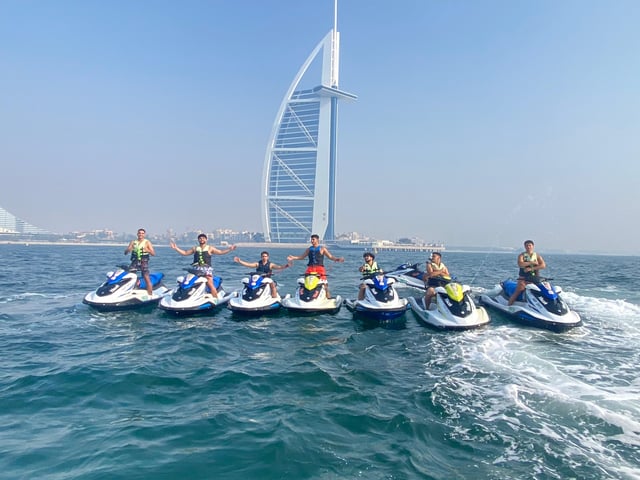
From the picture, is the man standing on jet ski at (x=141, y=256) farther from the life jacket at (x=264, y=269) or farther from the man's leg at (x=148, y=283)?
the life jacket at (x=264, y=269)

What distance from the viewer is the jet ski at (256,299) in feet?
34.6

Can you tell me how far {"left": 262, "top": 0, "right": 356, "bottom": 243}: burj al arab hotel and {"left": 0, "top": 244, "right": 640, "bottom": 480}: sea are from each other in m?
106

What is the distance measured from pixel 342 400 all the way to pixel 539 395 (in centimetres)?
276

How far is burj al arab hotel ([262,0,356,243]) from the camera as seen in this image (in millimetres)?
116688

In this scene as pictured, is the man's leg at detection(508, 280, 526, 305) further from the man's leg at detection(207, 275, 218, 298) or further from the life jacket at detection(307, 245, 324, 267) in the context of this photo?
the man's leg at detection(207, 275, 218, 298)

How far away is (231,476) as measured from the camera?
3.58m

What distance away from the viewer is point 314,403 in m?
5.23

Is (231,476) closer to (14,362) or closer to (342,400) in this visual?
(342,400)

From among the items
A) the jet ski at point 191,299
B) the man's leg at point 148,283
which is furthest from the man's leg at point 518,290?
the man's leg at point 148,283

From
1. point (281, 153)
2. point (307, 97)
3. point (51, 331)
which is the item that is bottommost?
point (51, 331)

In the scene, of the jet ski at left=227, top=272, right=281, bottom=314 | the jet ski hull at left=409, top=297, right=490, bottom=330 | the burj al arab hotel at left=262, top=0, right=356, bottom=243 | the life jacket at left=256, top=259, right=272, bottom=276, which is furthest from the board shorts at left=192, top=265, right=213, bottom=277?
the burj al arab hotel at left=262, top=0, right=356, bottom=243

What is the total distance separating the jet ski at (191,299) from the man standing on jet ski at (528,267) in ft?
27.6

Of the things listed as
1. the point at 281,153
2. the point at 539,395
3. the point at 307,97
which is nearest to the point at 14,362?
the point at 539,395

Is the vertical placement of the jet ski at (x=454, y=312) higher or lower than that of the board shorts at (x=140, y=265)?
lower
